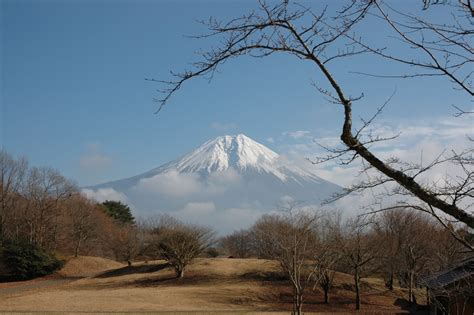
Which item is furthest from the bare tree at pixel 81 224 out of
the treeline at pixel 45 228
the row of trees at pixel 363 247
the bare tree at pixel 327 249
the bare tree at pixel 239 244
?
the bare tree at pixel 327 249

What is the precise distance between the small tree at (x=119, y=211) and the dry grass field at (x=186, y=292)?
21836mm

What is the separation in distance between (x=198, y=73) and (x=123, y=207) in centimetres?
6827

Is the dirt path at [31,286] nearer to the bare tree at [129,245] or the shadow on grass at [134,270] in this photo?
the shadow on grass at [134,270]

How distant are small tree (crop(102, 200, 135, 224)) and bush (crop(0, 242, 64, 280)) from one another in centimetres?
2252

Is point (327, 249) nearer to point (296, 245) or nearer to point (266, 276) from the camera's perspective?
point (296, 245)

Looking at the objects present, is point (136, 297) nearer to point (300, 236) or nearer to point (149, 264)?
point (300, 236)

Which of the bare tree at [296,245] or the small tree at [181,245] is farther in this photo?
the small tree at [181,245]

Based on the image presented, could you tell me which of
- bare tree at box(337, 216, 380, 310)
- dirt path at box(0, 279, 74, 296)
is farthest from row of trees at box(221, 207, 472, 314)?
dirt path at box(0, 279, 74, 296)

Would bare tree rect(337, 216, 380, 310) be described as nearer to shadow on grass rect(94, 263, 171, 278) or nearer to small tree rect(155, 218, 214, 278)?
small tree rect(155, 218, 214, 278)

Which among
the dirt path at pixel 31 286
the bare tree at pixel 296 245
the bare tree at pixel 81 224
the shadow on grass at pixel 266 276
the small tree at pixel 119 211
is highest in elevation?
the small tree at pixel 119 211

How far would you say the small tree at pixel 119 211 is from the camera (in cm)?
6618

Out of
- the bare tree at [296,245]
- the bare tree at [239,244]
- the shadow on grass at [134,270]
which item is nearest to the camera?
the bare tree at [296,245]

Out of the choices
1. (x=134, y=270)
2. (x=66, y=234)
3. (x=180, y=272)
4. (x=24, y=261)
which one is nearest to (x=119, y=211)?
(x=66, y=234)

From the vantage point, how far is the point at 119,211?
67875 mm
